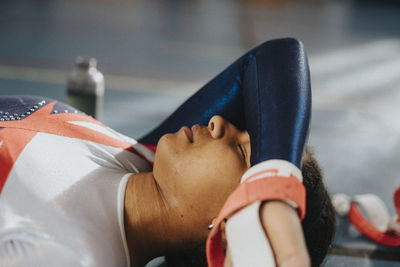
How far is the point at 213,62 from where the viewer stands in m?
3.53

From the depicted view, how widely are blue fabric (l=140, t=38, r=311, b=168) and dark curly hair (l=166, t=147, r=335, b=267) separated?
16 centimetres

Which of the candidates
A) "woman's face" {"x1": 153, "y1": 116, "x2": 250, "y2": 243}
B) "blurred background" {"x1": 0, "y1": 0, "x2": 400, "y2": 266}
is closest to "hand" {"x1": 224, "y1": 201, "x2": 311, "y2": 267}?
"woman's face" {"x1": 153, "y1": 116, "x2": 250, "y2": 243}

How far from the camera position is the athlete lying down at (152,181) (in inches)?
38.4

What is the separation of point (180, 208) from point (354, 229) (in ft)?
2.86

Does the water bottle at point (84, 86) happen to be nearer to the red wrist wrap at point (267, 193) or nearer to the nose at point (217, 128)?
the nose at point (217, 128)

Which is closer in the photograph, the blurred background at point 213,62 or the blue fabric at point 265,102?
the blue fabric at point 265,102

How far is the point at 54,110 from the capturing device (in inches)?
51.9

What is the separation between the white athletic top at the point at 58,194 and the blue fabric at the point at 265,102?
32 cm

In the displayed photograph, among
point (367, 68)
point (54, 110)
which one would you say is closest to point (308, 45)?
point (367, 68)

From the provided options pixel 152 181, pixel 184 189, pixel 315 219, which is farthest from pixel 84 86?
pixel 315 219

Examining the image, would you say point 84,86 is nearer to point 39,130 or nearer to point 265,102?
point 39,130

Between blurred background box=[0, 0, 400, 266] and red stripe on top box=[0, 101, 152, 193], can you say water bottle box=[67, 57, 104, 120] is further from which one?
red stripe on top box=[0, 101, 152, 193]

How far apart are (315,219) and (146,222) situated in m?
0.40

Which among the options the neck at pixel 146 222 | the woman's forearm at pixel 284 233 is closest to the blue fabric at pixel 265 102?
the woman's forearm at pixel 284 233
